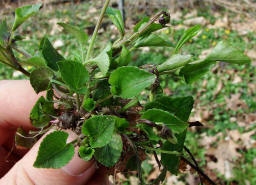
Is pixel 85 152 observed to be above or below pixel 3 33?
below

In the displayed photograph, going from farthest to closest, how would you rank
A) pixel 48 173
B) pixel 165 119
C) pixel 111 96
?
pixel 48 173
pixel 111 96
pixel 165 119

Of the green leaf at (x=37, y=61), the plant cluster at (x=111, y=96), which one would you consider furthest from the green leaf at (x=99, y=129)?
the green leaf at (x=37, y=61)

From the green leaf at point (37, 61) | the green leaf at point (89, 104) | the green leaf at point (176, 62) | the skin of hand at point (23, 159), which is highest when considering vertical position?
the green leaf at point (37, 61)

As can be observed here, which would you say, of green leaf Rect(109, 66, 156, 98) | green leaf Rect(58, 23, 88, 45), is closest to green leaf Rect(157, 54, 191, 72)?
green leaf Rect(109, 66, 156, 98)

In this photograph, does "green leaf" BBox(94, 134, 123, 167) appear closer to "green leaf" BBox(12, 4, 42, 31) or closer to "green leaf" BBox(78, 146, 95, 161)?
"green leaf" BBox(78, 146, 95, 161)

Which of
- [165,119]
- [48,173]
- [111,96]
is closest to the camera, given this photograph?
[165,119]

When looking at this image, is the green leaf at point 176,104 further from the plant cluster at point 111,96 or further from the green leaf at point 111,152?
the green leaf at point 111,152

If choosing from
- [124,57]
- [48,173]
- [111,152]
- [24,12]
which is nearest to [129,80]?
[124,57]

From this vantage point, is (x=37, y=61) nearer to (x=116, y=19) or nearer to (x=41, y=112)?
(x=41, y=112)

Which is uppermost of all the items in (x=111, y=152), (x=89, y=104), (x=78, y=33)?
(x=78, y=33)
